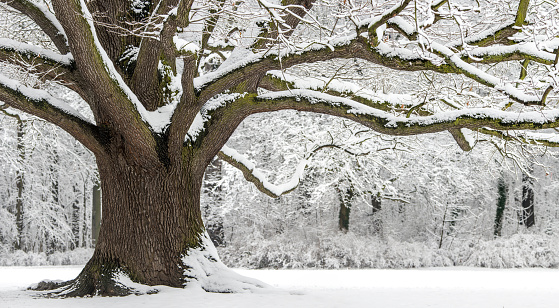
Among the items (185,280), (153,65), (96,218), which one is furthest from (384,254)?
(153,65)

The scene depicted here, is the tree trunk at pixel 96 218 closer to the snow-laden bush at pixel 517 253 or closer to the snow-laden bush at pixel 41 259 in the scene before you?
the snow-laden bush at pixel 41 259

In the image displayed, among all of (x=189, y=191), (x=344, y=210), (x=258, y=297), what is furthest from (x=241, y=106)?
(x=344, y=210)

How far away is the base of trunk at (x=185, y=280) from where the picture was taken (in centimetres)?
638

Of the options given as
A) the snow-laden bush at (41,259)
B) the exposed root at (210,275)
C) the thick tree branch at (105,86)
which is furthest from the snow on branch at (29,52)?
the snow-laden bush at (41,259)

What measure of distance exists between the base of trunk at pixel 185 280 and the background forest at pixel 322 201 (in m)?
3.44

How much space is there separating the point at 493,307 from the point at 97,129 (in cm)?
550

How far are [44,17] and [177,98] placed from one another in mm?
2182

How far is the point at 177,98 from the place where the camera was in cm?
→ 720

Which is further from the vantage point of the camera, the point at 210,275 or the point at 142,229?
the point at 210,275

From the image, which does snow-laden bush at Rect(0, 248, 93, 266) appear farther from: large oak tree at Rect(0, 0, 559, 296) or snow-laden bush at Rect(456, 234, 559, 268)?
snow-laden bush at Rect(456, 234, 559, 268)

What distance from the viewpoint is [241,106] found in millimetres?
7062

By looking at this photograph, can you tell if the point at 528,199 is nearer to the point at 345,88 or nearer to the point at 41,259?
the point at 345,88

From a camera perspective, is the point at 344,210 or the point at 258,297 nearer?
the point at 258,297

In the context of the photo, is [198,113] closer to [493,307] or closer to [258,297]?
[258,297]
